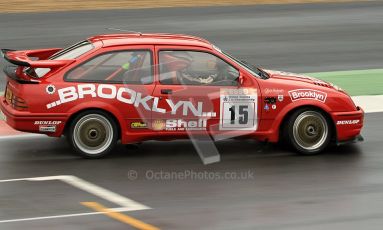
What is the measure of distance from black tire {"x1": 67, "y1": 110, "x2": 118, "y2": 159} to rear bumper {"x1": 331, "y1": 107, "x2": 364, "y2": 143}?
2.96 meters

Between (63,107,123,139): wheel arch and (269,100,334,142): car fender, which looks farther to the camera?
(269,100,334,142): car fender

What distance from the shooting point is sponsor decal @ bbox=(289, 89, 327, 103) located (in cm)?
1154

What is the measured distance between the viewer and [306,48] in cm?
2095

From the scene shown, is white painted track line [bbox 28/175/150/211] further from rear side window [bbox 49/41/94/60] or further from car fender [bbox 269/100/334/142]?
car fender [bbox 269/100/334/142]

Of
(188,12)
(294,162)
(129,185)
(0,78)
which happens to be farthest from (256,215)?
(188,12)

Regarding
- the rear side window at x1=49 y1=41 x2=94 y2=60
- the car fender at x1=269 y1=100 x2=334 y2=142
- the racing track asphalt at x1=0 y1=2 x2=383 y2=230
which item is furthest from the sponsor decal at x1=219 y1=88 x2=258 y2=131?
the rear side window at x1=49 y1=41 x2=94 y2=60

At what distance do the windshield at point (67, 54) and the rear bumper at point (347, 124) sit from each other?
339 cm

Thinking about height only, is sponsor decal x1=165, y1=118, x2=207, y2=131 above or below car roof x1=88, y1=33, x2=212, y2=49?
below

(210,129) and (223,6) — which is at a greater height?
(223,6)

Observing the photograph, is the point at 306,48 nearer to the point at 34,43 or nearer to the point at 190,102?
the point at 34,43

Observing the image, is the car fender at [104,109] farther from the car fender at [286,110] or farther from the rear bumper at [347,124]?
the rear bumper at [347,124]

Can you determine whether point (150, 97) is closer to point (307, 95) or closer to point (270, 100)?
point (270, 100)

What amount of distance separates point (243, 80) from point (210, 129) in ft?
2.52

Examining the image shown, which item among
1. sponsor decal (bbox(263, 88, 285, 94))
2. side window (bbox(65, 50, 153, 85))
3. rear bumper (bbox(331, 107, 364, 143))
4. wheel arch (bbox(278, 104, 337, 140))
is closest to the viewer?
side window (bbox(65, 50, 153, 85))
